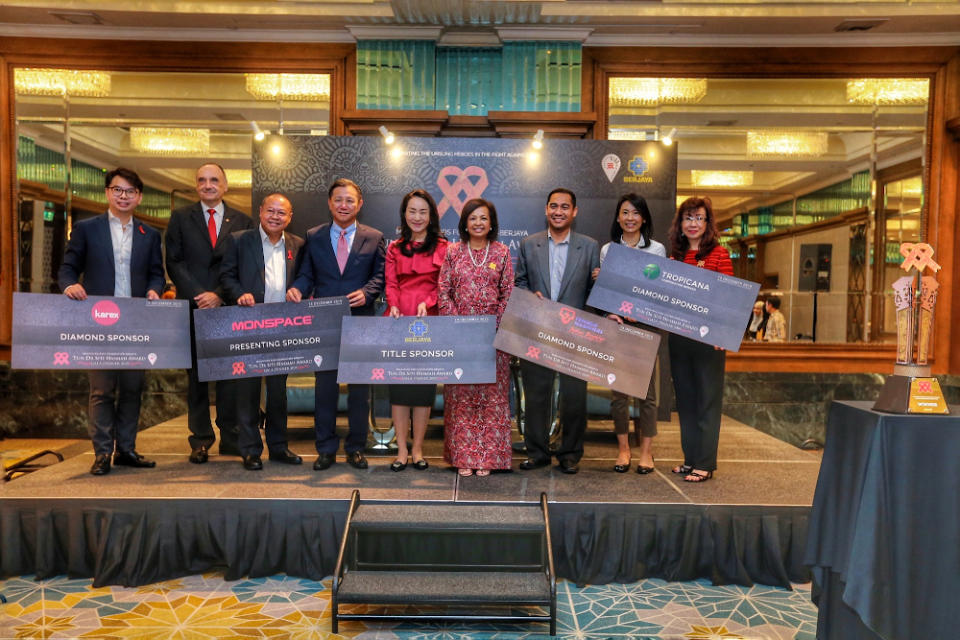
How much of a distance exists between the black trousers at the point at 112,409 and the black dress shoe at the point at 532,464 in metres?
1.95

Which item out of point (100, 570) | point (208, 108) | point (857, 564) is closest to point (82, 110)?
point (208, 108)

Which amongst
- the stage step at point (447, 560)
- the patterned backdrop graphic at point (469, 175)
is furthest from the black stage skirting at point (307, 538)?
the patterned backdrop graphic at point (469, 175)

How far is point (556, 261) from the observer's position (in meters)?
3.47

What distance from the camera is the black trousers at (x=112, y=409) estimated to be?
11.0 ft

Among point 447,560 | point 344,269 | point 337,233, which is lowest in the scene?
point 447,560

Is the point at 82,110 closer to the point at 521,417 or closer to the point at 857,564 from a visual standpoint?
the point at 521,417

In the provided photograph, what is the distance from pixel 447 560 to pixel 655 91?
13.3 ft

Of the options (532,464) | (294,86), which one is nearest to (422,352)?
(532,464)

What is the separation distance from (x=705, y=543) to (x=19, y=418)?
5.31m

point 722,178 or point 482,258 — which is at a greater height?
point 722,178

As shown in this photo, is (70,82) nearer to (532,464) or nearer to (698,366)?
(532,464)

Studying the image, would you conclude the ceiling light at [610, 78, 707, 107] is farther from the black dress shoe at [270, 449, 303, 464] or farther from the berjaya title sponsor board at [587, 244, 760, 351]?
the black dress shoe at [270, 449, 303, 464]

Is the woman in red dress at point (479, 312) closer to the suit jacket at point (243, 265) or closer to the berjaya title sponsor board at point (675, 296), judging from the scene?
the berjaya title sponsor board at point (675, 296)

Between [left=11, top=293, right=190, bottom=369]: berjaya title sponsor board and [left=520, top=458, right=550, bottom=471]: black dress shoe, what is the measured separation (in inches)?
68.9
